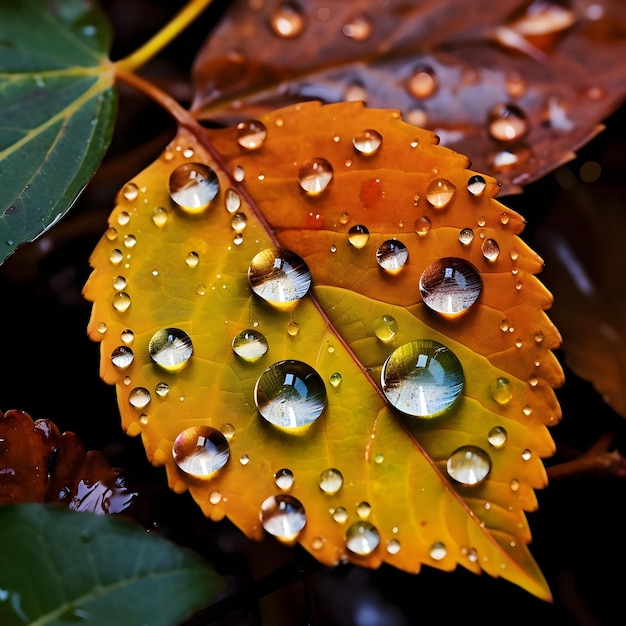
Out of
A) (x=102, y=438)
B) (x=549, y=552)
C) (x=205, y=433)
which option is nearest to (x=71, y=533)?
(x=205, y=433)

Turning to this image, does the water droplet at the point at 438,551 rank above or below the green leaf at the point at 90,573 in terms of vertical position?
below

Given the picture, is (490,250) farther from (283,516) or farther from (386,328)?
(283,516)

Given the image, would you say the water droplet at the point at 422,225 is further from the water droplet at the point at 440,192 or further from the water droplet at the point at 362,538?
the water droplet at the point at 362,538

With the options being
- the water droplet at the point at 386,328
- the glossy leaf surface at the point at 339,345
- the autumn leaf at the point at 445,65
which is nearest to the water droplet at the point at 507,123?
the autumn leaf at the point at 445,65

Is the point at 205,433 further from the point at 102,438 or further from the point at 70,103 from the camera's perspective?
the point at 70,103

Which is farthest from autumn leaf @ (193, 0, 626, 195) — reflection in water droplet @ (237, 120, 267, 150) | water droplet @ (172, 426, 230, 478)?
water droplet @ (172, 426, 230, 478)

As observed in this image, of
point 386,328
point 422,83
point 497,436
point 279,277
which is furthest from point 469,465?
point 422,83

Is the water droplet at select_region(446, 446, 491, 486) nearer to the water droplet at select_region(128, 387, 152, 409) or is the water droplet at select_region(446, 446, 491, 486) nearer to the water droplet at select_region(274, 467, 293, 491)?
the water droplet at select_region(274, 467, 293, 491)
